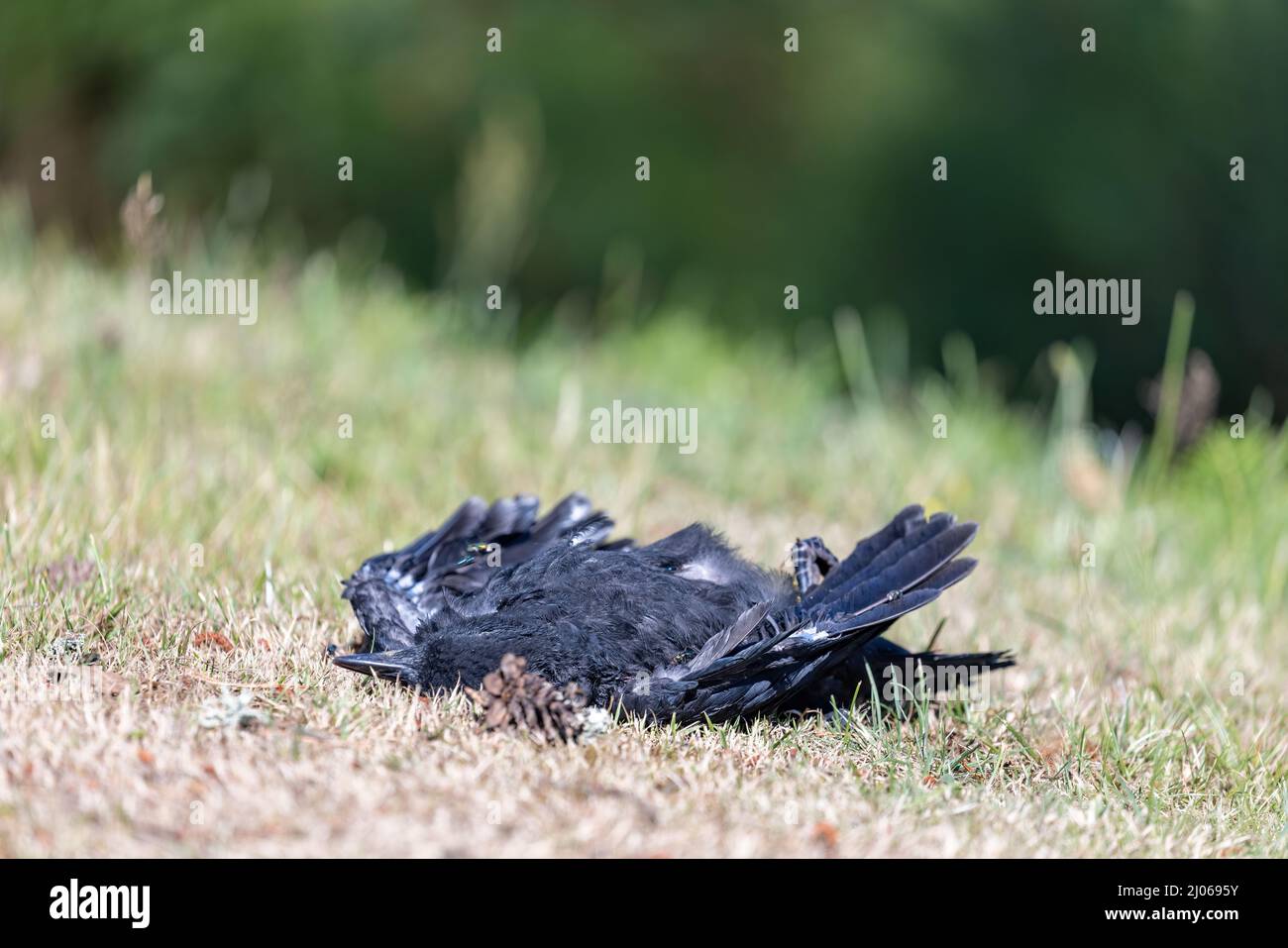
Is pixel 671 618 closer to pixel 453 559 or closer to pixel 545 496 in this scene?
pixel 453 559

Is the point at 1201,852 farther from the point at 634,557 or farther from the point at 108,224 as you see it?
the point at 108,224

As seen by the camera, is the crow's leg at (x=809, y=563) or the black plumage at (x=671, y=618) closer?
the black plumage at (x=671, y=618)

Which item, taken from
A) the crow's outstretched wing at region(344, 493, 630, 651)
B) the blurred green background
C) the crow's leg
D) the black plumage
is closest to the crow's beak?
the black plumage

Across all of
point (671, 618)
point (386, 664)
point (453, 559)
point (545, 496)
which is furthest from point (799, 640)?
point (545, 496)

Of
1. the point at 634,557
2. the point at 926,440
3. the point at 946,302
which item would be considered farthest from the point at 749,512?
the point at 946,302

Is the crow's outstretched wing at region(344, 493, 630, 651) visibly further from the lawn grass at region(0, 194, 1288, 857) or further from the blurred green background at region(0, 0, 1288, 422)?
the blurred green background at region(0, 0, 1288, 422)

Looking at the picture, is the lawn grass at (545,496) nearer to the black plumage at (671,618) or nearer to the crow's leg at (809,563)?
the black plumage at (671,618)

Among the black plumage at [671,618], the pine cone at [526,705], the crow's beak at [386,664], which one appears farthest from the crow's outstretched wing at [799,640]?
the crow's beak at [386,664]

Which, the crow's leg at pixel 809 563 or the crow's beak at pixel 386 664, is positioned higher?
the crow's leg at pixel 809 563
